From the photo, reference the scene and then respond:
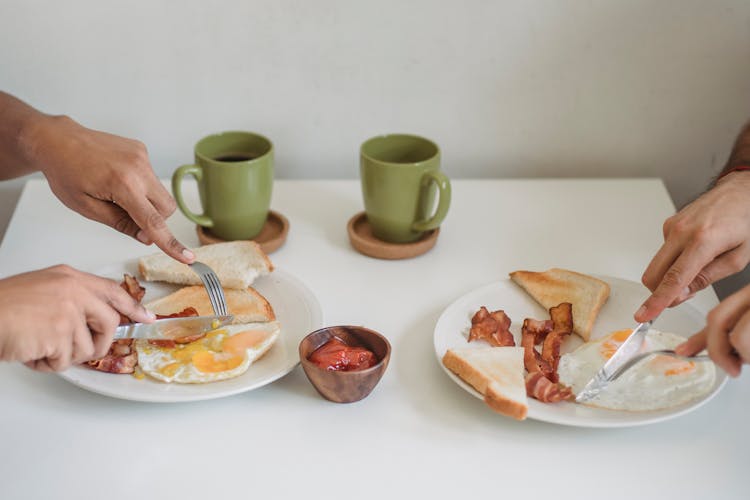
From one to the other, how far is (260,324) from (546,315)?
1.67 feet

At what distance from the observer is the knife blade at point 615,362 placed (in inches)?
46.9

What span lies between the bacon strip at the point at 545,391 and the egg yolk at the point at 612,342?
11cm

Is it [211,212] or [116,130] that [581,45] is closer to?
[211,212]

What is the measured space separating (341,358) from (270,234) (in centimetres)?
55

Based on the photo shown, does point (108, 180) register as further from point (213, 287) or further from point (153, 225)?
point (213, 287)

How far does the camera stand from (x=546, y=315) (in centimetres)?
142

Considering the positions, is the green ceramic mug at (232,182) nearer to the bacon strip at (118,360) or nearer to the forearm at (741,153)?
the bacon strip at (118,360)

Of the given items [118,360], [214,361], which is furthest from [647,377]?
[118,360]

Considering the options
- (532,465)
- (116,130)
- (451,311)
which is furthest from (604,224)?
(116,130)

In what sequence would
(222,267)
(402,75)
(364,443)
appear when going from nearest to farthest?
(364,443), (222,267), (402,75)

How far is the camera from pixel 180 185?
1.58 metres

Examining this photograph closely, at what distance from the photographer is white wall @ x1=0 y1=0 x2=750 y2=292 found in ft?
5.81

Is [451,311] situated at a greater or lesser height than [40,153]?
lesser

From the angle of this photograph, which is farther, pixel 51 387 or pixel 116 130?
pixel 116 130
